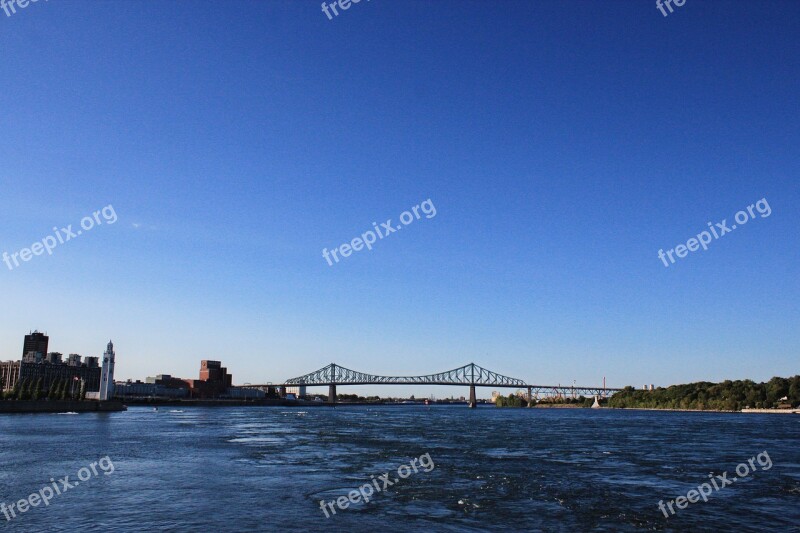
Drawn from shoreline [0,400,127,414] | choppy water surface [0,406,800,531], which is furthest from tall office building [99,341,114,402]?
choppy water surface [0,406,800,531]

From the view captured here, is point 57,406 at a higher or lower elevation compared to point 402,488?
higher

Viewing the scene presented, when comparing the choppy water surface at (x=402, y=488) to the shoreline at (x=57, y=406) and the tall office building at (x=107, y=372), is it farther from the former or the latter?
the tall office building at (x=107, y=372)

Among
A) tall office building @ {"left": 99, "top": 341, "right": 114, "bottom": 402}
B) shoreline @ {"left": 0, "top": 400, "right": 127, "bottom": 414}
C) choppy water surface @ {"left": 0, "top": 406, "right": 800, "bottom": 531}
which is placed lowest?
choppy water surface @ {"left": 0, "top": 406, "right": 800, "bottom": 531}

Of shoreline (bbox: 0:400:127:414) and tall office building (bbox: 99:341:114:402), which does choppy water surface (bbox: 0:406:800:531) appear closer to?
shoreline (bbox: 0:400:127:414)

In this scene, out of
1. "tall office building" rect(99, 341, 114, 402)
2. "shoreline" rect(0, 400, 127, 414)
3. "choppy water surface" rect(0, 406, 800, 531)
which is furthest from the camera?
"tall office building" rect(99, 341, 114, 402)

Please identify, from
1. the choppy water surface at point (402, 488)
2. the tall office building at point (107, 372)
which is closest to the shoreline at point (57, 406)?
the tall office building at point (107, 372)

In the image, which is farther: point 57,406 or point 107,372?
point 107,372

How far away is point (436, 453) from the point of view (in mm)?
47125

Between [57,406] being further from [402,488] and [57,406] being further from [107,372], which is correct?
[402,488]

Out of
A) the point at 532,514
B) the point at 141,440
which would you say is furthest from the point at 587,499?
the point at 141,440

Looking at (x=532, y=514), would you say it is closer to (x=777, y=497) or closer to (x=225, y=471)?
(x=777, y=497)

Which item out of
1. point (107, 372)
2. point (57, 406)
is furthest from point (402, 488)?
point (107, 372)

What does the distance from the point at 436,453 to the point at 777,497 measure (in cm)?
2461

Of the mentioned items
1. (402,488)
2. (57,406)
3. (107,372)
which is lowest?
(402,488)
